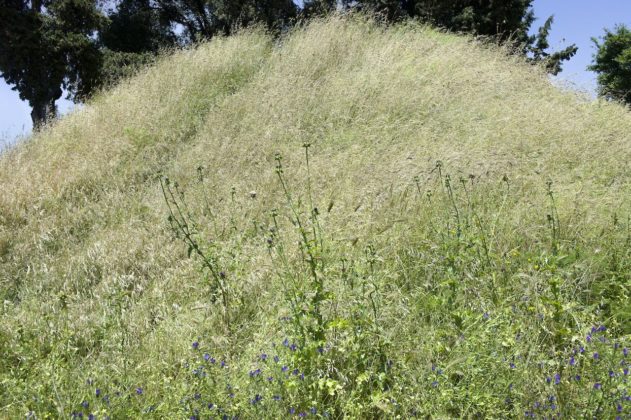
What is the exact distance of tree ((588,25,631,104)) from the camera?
30420 mm

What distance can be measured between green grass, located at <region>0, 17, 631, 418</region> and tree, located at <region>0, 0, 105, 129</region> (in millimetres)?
7403

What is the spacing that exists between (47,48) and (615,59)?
31.8m

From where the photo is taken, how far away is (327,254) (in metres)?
3.78

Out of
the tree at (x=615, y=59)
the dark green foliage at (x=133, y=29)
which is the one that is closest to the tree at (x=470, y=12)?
the dark green foliage at (x=133, y=29)

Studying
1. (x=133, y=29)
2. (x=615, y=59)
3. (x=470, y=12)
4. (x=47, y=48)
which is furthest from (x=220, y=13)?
(x=615, y=59)

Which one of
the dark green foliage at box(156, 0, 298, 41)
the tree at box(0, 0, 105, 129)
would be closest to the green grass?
the tree at box(0, 0, 105, 129)

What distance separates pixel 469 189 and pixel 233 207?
7.25 feet

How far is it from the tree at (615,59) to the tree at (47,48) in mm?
29383

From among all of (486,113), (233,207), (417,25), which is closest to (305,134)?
(233,207)

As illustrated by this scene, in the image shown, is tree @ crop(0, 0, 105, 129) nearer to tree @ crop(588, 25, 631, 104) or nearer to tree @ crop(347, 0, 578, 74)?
tree @ crop(347, 0, 578, 74)

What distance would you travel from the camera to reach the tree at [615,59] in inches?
1198

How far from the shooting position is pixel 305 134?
626 cm

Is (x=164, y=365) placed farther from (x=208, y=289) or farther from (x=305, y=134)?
(x=305, y=134)

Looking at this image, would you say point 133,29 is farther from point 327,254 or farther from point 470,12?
point 327,254
